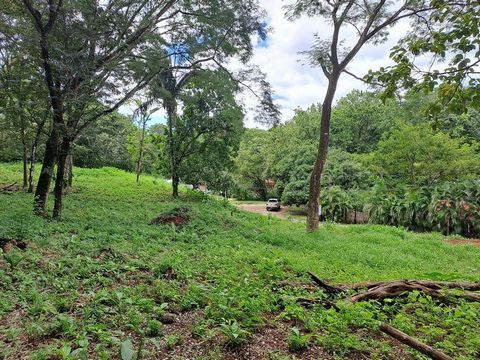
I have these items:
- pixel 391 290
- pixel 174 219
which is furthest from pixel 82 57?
pixel 391 290

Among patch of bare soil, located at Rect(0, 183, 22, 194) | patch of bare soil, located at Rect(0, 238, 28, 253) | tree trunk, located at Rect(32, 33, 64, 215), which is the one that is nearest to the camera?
patch of bare soil, located at Rect(0, 238, 28, 253)

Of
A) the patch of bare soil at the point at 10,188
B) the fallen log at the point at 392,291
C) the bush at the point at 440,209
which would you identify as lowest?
the patch of bare soil at the point at 10,188

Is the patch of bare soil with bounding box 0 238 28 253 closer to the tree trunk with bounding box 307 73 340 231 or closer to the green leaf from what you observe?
the green leaf

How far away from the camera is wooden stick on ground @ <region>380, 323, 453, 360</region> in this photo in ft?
7.84

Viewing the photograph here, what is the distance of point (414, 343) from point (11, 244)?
5.10m

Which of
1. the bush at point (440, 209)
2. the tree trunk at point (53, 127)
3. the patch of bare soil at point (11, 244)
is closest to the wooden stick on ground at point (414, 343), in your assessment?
the patch of bare soil at point (11, 244)

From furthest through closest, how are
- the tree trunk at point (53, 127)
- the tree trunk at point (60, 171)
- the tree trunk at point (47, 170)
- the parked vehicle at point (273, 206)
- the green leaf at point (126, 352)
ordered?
the parked vehicle at point (273, 206) → the tree trunk at point (60, 171) → the tree trunk at point (47, 170) → the tree trunk at point (53, 127) → the green leaf at point (126, 352)

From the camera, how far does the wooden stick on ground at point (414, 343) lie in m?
2.39

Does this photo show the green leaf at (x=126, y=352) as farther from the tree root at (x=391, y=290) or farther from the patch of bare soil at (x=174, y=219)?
the patch of bare soil at (x=174, y=219)

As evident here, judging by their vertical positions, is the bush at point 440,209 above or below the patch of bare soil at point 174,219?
above

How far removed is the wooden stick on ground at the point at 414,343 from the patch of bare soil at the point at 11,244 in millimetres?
4694

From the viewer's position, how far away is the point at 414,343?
2.57 metres

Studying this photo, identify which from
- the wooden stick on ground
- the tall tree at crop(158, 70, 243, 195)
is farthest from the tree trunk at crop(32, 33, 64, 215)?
the tall tree at crop(158, 70, 243, 195)

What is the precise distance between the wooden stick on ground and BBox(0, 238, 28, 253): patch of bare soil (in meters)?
4.69
